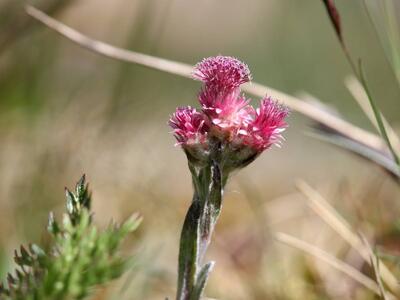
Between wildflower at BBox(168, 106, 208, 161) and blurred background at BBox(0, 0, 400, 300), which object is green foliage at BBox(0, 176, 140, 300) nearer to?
wildflower at BBox(168, 106, 208, 161)

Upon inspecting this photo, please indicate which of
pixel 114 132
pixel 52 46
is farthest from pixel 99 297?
pixel 52 46

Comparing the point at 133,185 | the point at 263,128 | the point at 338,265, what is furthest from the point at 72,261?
the point at 133,185

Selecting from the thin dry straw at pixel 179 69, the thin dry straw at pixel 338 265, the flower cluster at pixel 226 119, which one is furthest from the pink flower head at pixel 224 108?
the thin dry straw at pixel 338 265

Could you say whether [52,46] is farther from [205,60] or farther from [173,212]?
[205,60]

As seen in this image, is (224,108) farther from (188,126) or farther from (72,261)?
(72,261)

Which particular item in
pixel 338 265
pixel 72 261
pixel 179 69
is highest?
pixel 179 69

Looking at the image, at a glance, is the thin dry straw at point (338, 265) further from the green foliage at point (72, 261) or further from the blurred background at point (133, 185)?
the green foliage at point (72, 261)
